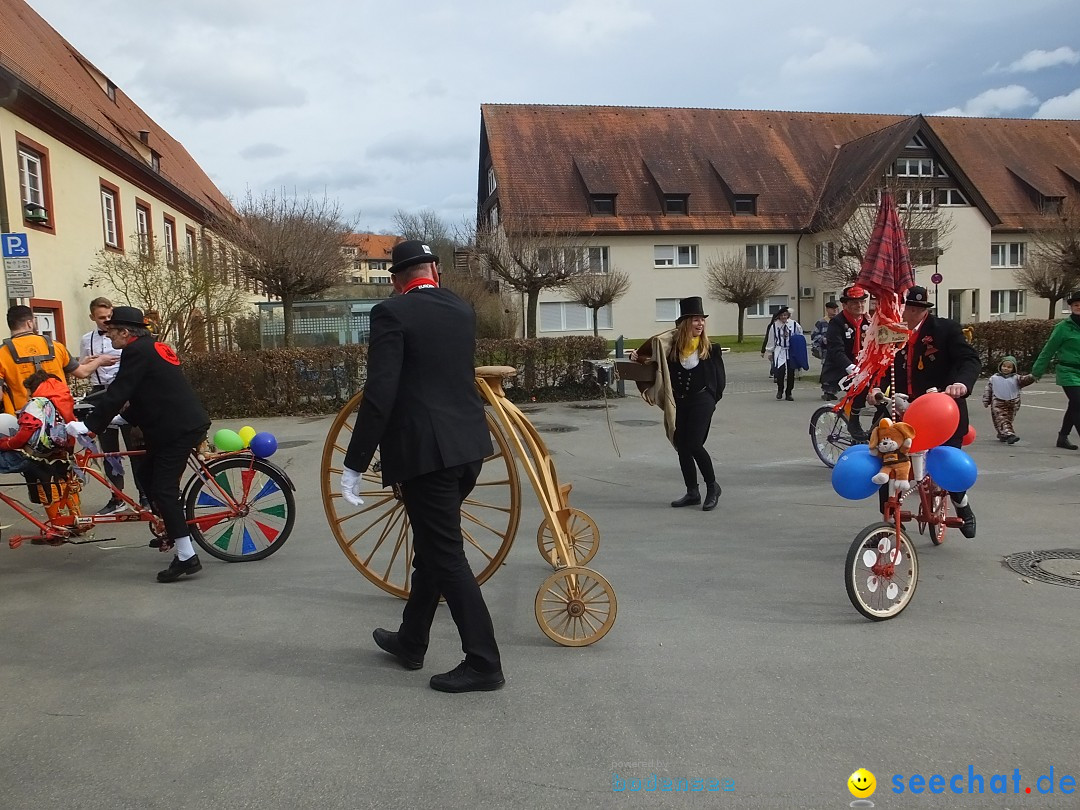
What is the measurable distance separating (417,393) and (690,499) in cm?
441

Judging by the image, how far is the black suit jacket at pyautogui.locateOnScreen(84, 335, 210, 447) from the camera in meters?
5.36

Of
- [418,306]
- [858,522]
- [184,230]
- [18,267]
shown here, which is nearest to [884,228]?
[858,522]

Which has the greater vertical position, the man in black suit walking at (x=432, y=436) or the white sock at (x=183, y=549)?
the man in black suit walking at (x=432, y=436)

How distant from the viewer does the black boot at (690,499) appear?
7.60 m

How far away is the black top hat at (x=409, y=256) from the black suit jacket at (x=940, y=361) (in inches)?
143

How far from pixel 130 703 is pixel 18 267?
985 cm

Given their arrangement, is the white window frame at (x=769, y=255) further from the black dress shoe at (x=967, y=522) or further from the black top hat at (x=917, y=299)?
the black dress shoe at (x=967, y=522)

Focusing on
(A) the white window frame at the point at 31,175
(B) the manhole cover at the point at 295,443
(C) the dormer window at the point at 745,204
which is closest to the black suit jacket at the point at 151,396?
(B) the manhole cover at the point at 295,443

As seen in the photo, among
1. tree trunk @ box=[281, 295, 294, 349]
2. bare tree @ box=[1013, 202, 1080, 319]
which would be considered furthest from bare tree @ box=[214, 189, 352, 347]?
bare tree @ box=[1013, 202, 1080, 319]

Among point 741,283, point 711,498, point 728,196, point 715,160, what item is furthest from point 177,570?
point 715,160

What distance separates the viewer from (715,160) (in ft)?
148

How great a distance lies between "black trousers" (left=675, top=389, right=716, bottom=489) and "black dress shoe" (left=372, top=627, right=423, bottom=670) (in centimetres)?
402

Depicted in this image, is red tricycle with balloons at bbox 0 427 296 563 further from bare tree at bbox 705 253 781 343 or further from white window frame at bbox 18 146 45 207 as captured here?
bare tree at bbox 705 253 781 343

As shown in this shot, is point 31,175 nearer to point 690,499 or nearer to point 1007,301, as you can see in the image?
point 690,499
